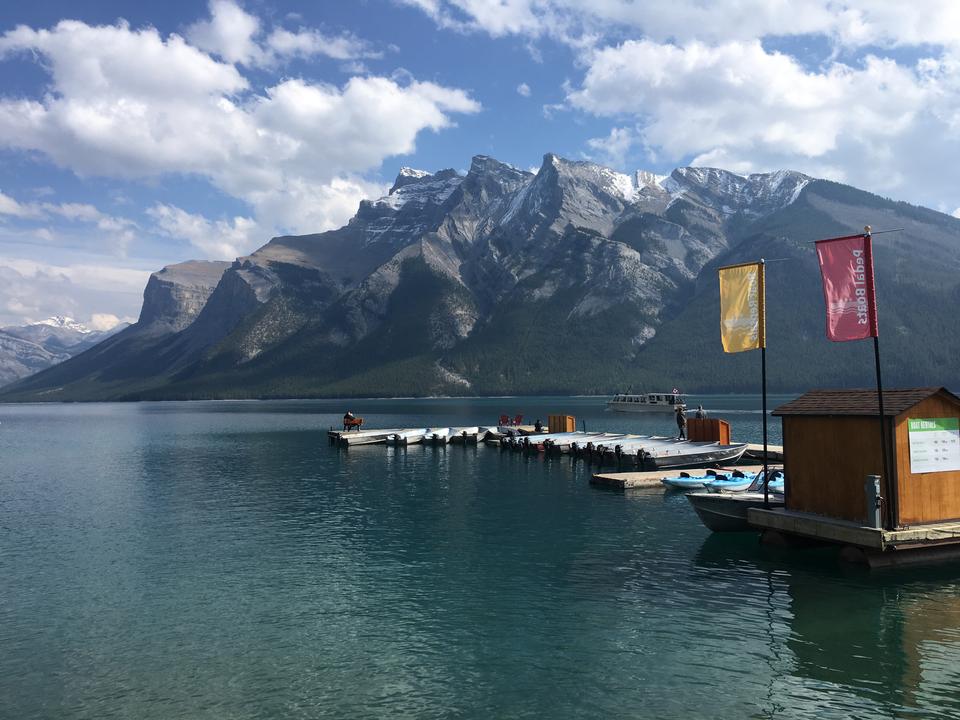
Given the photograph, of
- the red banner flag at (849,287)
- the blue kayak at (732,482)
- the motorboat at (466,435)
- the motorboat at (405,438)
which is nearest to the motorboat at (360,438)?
the motorboat at (405,438)

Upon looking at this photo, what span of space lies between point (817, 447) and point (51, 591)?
34.3 metres

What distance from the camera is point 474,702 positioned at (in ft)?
61.3

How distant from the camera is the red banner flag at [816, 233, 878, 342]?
27766mm

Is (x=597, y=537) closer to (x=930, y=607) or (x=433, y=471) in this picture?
(x=930, y=607)

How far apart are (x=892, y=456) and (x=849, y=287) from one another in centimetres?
708

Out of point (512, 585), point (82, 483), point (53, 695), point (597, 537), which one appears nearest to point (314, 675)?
point (53, 695)

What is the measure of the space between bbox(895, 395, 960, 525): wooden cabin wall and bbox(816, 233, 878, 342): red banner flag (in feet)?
13.4

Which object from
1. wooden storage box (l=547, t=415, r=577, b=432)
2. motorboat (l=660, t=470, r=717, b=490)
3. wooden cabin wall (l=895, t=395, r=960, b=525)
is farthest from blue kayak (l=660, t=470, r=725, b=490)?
wooden storage box (l=547, t=415, r=577, b=432)

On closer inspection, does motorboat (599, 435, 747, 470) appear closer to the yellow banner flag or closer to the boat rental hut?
the yellow banner flag

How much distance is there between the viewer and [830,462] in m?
30.8

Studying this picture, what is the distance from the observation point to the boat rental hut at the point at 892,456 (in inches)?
1127

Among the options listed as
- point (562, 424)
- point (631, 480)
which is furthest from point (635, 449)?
point (562, 424)

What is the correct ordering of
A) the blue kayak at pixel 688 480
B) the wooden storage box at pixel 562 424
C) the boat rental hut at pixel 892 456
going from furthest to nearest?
the wooden storage box at pixel 562 424, the blue kayak at pixel 688 480, the boat rental hut at pixel 892 456

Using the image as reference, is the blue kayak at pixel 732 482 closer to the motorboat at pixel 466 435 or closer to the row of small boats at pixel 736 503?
the row of small boats at pixel 736 503
